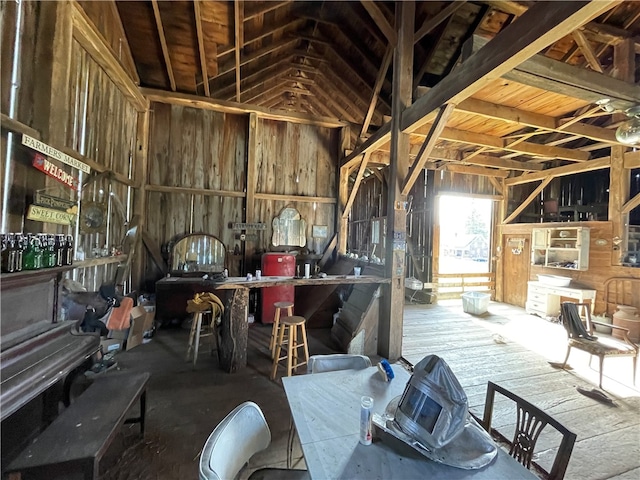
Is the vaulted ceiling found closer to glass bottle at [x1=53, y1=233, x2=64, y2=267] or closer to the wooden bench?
glass bottle at [x1=53, y1=233, x2=64, y2=267]

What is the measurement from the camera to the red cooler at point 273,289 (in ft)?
16.3

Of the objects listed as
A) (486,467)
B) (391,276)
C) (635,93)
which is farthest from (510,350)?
(486,467)

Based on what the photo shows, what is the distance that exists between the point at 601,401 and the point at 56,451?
14.6 ft

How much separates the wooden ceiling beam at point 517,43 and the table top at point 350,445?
7.90ft

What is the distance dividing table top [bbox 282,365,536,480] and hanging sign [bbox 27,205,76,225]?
2368 millimetres

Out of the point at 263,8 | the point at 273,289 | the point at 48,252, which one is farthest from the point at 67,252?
the point at 263,8

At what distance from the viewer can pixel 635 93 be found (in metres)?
2.63

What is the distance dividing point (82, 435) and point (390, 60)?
5.52m

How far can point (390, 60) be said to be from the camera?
4414mm

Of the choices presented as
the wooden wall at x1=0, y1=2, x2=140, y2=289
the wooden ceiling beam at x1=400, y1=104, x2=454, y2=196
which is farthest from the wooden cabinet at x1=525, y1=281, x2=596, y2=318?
the wooden wall at x1=0, y1=2, x2=140, y2=289

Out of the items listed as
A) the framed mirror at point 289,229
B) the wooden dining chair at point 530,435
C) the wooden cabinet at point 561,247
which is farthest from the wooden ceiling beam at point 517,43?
the wooden cabinet at point 561,247

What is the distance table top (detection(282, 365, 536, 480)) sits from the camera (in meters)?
1.07

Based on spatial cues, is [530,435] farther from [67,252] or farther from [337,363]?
[67,252]

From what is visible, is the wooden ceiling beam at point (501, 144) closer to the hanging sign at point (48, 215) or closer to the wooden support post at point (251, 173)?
the wooden support post at point (251, 173)
